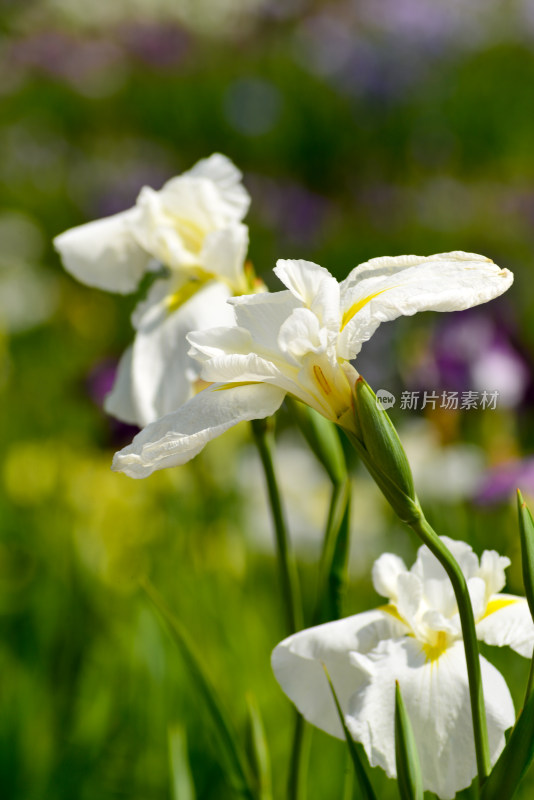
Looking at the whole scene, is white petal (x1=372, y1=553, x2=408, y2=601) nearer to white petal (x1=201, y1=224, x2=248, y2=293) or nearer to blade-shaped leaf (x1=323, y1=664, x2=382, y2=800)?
blade-shaped leaf (x1=323, y1=664, x2=382, y2=800)

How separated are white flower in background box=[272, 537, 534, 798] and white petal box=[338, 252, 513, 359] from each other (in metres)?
0.15

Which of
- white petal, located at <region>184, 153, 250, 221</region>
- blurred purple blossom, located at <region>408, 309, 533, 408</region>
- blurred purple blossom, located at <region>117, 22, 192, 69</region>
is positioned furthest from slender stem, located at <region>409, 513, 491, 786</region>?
blurred purple blossom, located at <region>117, 22, 192, 69</region>

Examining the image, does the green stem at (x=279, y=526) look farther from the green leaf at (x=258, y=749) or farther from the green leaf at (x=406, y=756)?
the green leaf at (x=406, y=756)

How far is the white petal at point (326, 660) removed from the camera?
1.51 ft

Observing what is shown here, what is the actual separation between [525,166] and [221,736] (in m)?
4.43

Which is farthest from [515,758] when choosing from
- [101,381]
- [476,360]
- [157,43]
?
[157,43]

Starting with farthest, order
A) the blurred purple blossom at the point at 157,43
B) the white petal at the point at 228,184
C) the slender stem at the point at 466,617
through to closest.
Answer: the blurred purple blossom at the point at 157,43 < the white petal at the point at 228,184 < the slender stem at the point at 466,617

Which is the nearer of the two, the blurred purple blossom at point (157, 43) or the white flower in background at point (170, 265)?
the white flower in background at point (170, 265)

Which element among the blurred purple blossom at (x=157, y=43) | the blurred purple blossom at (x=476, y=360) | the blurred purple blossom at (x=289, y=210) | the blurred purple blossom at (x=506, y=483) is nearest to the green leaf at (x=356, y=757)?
the blurred purple blossom at (x=506, y=483)

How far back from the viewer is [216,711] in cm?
62

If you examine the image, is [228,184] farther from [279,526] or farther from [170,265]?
[279,526]

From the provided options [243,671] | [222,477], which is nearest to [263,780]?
[243,671]

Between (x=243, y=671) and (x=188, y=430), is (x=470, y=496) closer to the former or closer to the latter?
(x=243, y=671)

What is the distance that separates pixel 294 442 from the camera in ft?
6.69
